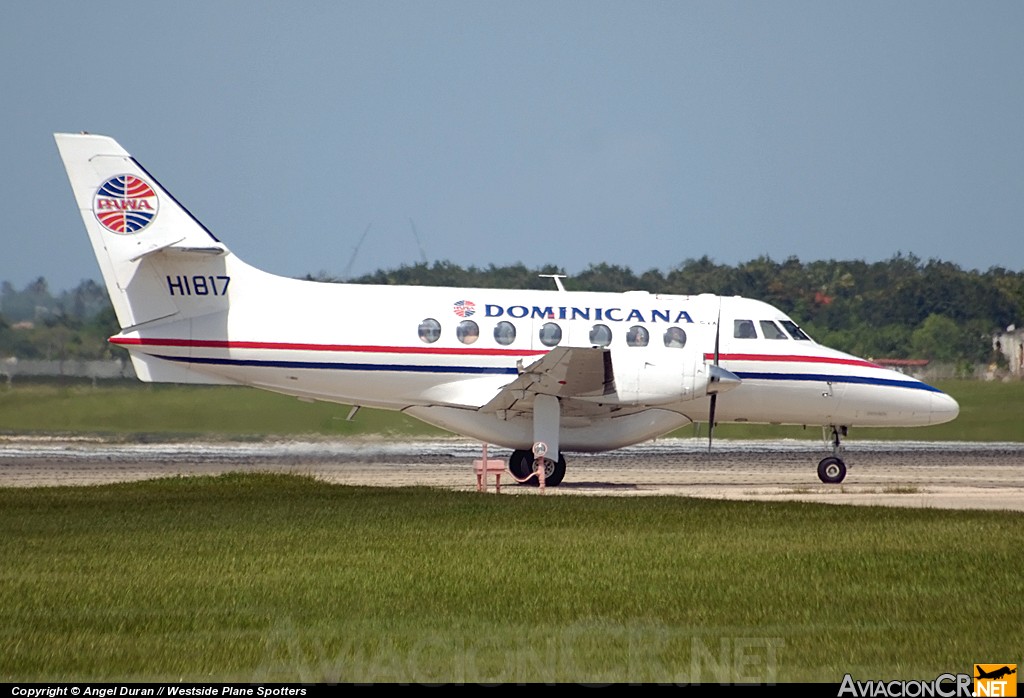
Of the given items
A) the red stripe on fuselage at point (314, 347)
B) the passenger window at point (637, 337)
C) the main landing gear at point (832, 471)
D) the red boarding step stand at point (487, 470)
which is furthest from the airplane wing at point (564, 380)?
the main landing gear at point (832, 471)

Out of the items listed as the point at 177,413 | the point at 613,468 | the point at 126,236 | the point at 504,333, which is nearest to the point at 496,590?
the point at 504,333

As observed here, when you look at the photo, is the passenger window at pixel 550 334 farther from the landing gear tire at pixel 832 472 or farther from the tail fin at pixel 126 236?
the tail fin at pixel 126 236

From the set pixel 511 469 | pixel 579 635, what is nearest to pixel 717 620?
pixel 579 635

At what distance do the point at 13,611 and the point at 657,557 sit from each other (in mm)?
6332

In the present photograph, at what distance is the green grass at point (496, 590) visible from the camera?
8.62 m

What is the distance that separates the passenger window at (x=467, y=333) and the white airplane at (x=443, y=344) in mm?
17

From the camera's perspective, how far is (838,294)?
53.7m

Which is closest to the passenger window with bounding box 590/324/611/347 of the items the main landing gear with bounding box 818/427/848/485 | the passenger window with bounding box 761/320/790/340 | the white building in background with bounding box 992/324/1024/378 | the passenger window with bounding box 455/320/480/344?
the passenger window with bounding box 455/320/480/344

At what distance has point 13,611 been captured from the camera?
10.4m

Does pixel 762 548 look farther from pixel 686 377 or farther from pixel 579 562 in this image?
pixel 686 377

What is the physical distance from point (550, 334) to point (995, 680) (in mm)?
15155

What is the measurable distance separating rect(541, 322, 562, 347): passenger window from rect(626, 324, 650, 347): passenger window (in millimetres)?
1224

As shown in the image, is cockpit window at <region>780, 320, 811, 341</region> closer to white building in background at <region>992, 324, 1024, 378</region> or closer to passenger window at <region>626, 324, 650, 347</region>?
passenger window at <region>626, 324, 650, 347</region>

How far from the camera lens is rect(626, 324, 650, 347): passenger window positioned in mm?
22781
